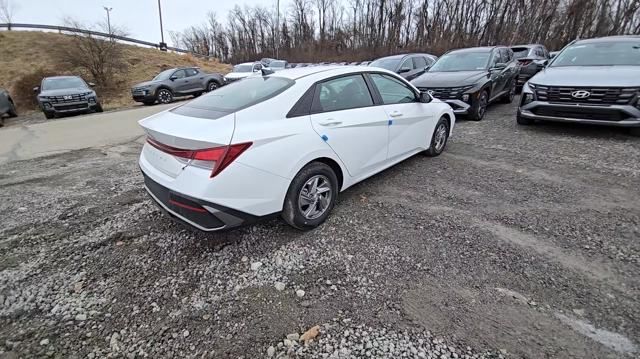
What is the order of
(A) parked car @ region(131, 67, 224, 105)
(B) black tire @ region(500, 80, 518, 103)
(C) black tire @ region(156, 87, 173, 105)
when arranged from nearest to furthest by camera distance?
(B) black tire @ region(500, 80, 518, 103) < (A) parked car @ region(131, 67, 224, 105) < (C) black tire @ region(156, 87, 173, 105)

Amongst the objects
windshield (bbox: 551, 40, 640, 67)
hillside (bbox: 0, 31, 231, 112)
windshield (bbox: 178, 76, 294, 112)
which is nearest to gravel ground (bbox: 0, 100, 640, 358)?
windshield (bbox: 178, 76, 294, 112)

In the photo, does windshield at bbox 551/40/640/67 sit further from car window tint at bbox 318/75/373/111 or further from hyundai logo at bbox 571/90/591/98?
car window tint at bbox 318/75/373/111

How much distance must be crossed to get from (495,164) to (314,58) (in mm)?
43955

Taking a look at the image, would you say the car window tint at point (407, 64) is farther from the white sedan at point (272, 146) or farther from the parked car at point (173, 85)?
the parked car at point (173, 85)

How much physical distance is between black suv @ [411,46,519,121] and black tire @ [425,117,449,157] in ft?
7.28

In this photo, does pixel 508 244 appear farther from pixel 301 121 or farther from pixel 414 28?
pixel 414 28

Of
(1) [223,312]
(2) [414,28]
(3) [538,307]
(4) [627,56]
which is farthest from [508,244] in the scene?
(2) [414,28]

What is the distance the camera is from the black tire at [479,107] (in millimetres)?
6914

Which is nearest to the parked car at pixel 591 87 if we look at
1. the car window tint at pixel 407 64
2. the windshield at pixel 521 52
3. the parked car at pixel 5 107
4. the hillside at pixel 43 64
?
the car window tint at pixel 407 64

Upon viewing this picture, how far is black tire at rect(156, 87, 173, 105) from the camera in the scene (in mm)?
14495

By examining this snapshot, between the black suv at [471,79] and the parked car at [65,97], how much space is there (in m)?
12.0

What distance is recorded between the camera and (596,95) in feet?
16.6

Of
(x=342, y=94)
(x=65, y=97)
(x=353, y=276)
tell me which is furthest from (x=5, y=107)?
(x=353, y=276)

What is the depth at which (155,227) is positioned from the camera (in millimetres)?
3191
